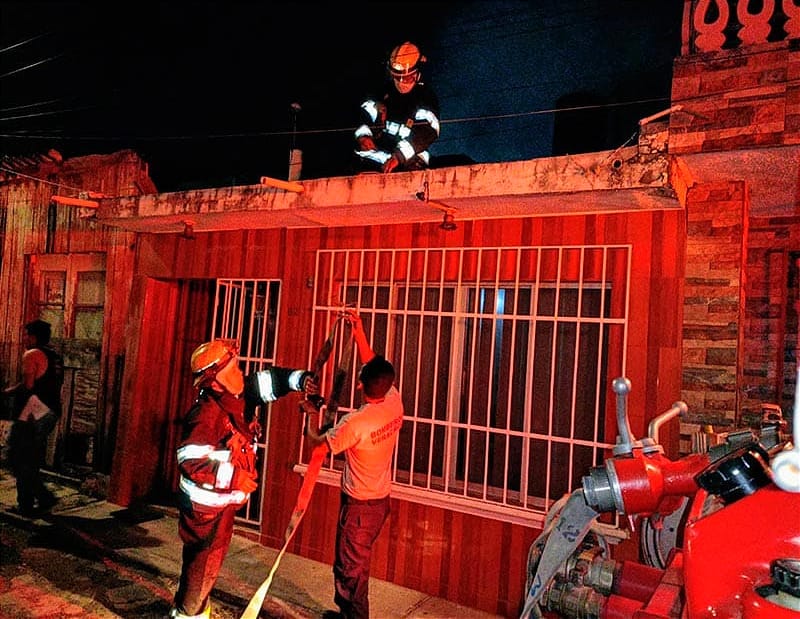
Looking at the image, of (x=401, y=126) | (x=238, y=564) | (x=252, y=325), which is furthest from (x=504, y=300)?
(x=238, y=564)

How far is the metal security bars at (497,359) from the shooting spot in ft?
15.0

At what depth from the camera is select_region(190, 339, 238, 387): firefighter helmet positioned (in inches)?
152

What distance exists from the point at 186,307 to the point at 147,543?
2.79 metres

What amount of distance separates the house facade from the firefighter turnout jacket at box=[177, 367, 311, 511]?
5.78 ft

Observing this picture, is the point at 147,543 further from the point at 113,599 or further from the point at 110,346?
the point at 110,346

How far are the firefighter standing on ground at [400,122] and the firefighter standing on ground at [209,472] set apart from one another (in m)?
2.61

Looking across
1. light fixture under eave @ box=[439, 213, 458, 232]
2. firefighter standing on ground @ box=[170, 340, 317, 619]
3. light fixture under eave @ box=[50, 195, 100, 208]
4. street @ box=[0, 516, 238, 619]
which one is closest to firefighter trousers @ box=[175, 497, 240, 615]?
firefighter standing on ground @ box=[170, 340, 317, 619]

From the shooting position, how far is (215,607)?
4.64m

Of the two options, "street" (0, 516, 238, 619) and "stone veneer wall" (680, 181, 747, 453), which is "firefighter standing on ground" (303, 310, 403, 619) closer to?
"street" (0, 516, 238, 619)

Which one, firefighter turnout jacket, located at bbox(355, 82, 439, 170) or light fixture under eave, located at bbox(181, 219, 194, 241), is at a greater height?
firefighter turnout jacket, located at bbox(355, 82, 439, 170)

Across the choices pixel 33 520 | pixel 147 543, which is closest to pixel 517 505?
pixel 147 543

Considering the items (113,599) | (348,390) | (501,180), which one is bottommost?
(113,599)

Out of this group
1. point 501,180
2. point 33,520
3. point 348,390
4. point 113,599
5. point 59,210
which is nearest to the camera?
point 501,180

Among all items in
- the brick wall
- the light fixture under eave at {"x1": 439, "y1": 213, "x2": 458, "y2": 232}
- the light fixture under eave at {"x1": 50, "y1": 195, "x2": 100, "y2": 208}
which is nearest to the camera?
the brick wall
